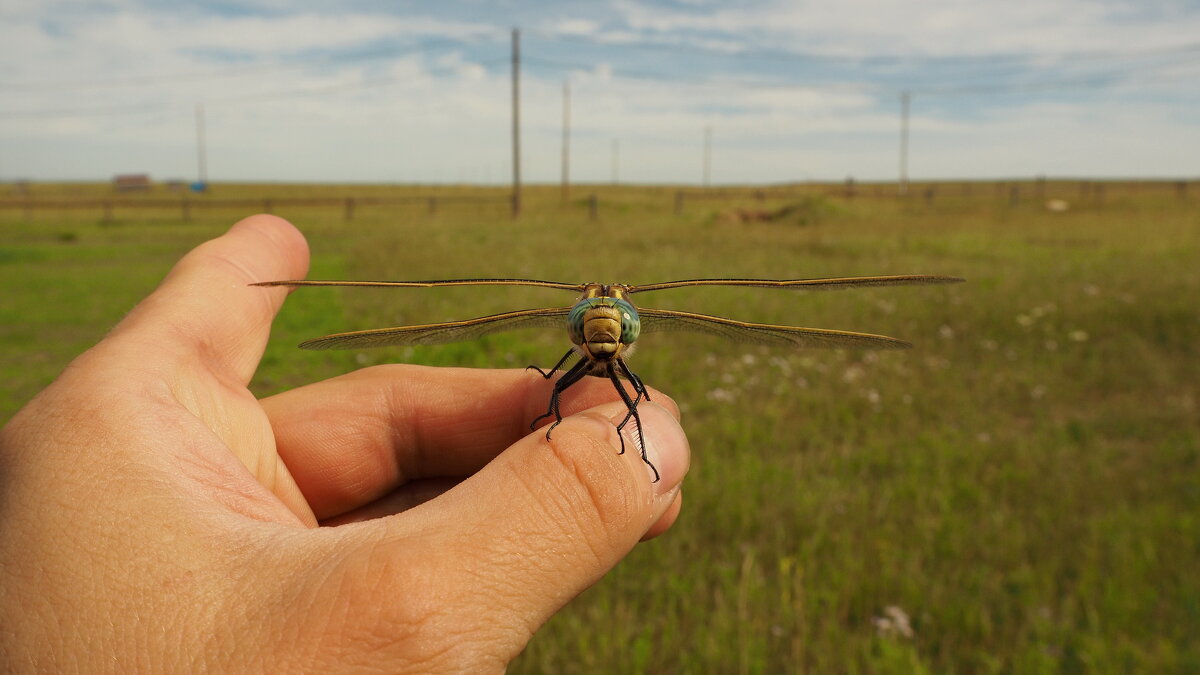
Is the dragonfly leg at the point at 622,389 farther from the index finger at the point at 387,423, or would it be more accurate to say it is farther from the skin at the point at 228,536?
the index finger at the point at 387,423

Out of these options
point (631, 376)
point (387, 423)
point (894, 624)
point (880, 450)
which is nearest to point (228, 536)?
point (631, 376)

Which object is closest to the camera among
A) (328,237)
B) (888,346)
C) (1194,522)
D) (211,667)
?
(211,667)

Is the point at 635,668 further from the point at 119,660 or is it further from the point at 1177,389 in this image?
the point at 1177,389

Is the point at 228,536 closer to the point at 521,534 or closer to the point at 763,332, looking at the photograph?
the point at 521,534

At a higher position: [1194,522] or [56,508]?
[56,508]

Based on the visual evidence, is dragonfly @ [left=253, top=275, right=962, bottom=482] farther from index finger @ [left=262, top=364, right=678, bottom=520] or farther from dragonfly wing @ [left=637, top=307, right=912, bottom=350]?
index finger @ [left=262, top=364, right=678, bottom=520]

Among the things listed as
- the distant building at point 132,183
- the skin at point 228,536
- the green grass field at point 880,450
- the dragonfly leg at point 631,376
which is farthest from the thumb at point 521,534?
the distant building at point 132,183

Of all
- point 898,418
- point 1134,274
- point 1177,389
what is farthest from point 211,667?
point 1134,274
